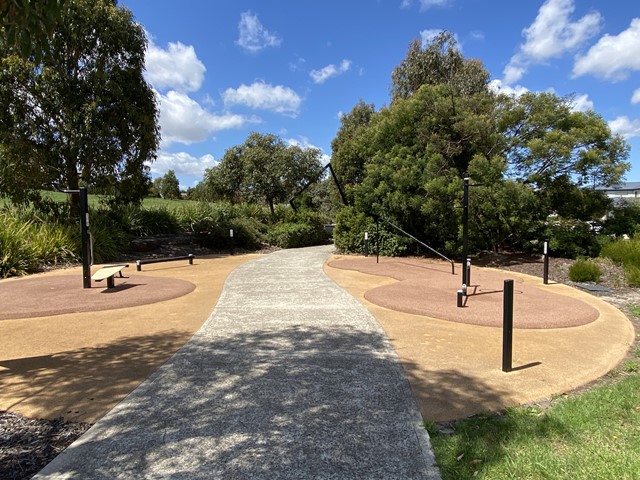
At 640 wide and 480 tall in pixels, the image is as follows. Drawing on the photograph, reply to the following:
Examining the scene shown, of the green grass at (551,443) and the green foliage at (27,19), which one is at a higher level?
the green foliage at (27,19)

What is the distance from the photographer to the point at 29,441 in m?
2.99

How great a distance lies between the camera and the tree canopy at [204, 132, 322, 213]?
2595 cm

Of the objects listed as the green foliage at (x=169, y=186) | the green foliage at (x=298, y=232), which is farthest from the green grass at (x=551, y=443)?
the green foliage at (x=169, y=186)

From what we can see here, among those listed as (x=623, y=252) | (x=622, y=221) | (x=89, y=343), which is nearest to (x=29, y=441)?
(x=89, y=343)

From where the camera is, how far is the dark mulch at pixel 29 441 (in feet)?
8.78

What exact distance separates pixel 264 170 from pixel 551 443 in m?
24.4

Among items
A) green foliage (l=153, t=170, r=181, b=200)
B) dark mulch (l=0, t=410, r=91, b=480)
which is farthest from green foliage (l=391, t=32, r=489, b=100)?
green foliage (l=153, t=170, r=181, b=200)

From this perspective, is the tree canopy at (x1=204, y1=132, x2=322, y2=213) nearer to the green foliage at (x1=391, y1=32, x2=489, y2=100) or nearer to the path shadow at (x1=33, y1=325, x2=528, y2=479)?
the green foliage at (x1=391, y1=32, x2=489, y2=100)

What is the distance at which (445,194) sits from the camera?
13812 millimetres

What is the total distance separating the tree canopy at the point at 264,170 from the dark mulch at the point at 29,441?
22732mm

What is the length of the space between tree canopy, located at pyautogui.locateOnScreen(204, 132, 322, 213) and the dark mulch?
2273 cm

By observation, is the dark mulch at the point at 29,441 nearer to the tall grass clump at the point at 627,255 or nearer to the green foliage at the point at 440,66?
the tall grass clump at the point at 627,255

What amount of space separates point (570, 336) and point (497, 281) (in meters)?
4.71

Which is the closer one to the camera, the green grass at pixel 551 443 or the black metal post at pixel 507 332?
the green grass at pixel 551 443
